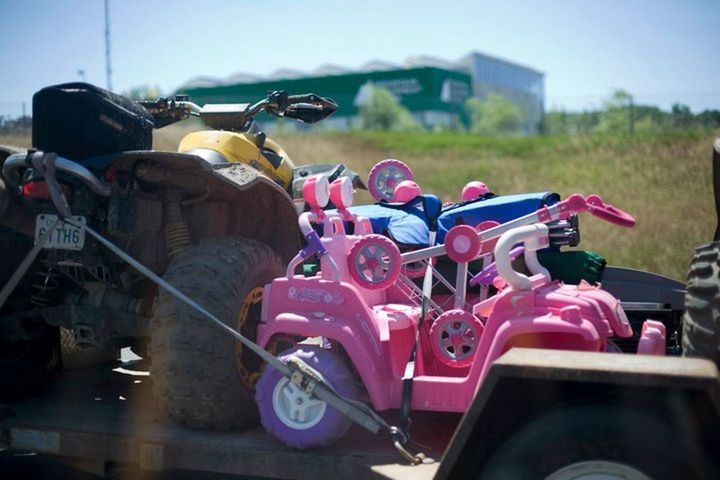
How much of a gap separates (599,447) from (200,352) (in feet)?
6.87

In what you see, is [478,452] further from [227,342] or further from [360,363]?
[227,342]

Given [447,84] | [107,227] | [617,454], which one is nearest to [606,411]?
[617,454]

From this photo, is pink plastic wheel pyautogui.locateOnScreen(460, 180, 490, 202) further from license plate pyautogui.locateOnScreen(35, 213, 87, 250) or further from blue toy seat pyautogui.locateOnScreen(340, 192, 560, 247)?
license plate pyautogui.locateOnScreen(35, 213, 87, 250)

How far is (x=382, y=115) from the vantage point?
5453 centimetres

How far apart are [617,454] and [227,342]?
2.10 metres

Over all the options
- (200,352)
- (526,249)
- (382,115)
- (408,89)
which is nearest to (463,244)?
(526,249)

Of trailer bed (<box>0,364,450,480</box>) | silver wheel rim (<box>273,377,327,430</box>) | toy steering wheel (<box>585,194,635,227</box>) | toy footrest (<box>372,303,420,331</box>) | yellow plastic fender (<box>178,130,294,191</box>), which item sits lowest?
trailer bed (<box>0,364,450,480</box>)

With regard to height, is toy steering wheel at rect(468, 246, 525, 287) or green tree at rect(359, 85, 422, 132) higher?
green tree at rect(359, 85, 422, 132)

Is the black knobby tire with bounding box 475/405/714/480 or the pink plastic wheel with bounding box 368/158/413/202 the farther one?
the pink plastic wheel with bounding box 368/158/413/202

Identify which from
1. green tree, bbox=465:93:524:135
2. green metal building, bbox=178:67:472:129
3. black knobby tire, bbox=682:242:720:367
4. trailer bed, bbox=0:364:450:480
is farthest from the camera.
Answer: green metal building, bbox=178:67:472:129

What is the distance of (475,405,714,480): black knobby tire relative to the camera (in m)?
2.87

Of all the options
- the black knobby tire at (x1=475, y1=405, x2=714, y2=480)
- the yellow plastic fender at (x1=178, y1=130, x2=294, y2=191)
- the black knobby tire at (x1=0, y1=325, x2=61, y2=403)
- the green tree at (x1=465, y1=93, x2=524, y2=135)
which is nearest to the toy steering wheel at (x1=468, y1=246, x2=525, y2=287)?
the black knobby tire at (x1=475, y1=405, x2=714, y2=480)

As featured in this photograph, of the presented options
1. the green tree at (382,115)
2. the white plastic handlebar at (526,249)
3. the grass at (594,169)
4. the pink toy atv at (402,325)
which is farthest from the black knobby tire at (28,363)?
the green tree at (382,115)

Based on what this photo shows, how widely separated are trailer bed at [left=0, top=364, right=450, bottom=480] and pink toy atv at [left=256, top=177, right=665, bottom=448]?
0.14 metres
